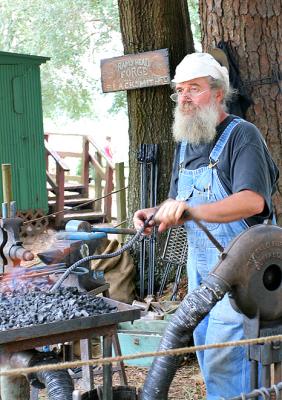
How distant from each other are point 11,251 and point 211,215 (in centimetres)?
116

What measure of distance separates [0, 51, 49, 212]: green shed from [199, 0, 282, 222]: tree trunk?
21.4 ft

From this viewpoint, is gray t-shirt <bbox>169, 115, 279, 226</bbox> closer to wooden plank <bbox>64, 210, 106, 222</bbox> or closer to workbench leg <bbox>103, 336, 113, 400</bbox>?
workbench leg <bbox>103, 336, 113, 400</bbox>

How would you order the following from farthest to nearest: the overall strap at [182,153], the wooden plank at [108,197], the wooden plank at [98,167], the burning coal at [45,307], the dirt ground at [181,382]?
the wooden plank at [98,167] < the wooden plank at [108,197] < the dirt ground at [181,382] < the overall strap at [182,153] < the burning coal at [45,307]

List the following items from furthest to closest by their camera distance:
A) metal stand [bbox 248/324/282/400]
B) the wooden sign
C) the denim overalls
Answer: the wooden sign
the denim overalls
metal stand [bbox 248/324/282/400]

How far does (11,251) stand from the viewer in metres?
3.50

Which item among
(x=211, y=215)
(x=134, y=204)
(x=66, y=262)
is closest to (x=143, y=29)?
(x=134, y=204)

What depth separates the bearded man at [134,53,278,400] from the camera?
9.46 ft

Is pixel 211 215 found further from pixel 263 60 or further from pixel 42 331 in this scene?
pixel 263 60

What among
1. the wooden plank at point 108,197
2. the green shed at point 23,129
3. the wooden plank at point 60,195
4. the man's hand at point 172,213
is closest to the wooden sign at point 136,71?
the man's hand at point 172,213

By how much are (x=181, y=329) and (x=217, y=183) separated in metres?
0.73

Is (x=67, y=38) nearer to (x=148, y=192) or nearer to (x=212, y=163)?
(x=148, y=192)

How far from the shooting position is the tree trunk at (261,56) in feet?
14.5

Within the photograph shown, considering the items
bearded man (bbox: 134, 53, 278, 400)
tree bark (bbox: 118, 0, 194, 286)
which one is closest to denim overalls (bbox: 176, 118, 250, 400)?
bearded man (bbox: 134, 53, 278, 400)

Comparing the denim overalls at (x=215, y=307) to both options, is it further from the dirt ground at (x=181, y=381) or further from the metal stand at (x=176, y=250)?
the metal stand at (x=176, y=250)
